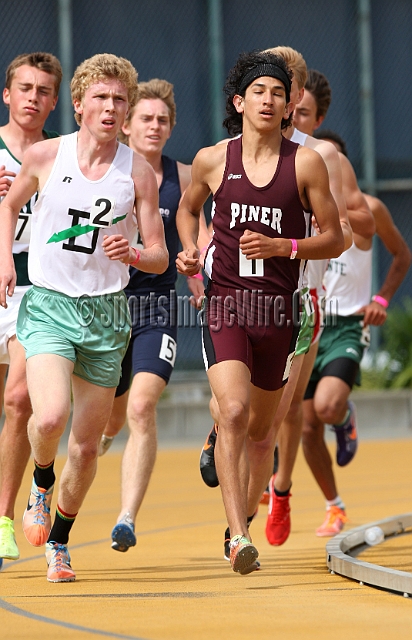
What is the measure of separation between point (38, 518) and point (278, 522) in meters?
1.94

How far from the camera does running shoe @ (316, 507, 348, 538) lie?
27.9 ft

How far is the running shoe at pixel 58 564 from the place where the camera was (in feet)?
20.6

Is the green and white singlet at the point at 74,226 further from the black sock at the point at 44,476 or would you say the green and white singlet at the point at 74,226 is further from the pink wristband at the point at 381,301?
the pink wristband at the point at 381,301

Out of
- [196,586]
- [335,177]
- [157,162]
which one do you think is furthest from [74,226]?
[157,162]

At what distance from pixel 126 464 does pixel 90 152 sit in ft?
6.57

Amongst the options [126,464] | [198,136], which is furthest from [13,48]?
[126,464]

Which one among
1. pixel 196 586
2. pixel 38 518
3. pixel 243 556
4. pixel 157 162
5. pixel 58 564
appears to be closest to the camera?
pixel 243 556

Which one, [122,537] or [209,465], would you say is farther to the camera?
[209,465]

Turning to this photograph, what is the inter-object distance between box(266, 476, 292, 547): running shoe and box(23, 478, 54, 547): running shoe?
6.00 ft

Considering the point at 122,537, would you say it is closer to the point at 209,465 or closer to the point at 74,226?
the point at 209,465

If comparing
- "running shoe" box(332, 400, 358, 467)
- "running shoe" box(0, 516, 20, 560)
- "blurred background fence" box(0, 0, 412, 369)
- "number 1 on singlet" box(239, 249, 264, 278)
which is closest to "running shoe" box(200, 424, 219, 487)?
"running shoe" box(0, 516, 20, 560)

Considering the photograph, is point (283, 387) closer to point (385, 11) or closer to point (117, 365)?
point (117, 365)

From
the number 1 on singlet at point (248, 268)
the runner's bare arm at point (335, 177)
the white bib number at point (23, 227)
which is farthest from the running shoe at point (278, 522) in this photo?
the white bib number at point (23, 227)

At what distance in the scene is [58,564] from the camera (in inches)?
249
